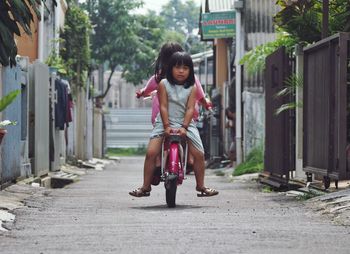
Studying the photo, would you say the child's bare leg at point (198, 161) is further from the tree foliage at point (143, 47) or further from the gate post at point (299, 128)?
the tree foliage at point (143, 47)

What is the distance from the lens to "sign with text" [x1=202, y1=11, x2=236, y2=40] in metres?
29.9

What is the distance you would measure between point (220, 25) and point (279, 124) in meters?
16.4

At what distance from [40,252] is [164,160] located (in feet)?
13.2

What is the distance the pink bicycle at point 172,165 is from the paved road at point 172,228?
7.8 inches

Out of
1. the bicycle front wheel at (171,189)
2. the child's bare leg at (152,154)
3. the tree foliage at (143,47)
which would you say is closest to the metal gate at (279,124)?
the child's bare leg at (152,154)

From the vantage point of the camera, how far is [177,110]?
Answer: 10531 mm

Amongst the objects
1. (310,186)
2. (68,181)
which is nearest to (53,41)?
(68,181)

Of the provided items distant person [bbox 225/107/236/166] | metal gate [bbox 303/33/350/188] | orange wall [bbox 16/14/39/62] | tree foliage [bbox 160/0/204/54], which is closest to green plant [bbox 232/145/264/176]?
distant person [bbox 225/107/236/166]

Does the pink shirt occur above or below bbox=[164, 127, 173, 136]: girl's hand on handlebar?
above

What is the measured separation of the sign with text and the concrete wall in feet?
9.31

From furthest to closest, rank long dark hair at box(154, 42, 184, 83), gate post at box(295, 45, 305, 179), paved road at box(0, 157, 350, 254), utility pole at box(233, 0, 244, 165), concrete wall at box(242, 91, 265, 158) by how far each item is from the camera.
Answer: utility pole at box(233, 0, 244, 165), concrete wall at box(242, 91, 265, 158), gate post at box(295, 45, 305, 179), long dark hair at box(154, 42, 184, 83), paved road at box(0, 157, 350, 254)

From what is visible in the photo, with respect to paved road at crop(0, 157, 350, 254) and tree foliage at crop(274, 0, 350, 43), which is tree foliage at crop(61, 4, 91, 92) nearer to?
tree foliage at crop(274, 0, 350, 43)

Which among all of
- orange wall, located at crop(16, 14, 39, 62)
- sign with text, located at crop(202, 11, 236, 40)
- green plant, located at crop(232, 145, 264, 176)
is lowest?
green plant, located at crop(232, 145, 264, 176)

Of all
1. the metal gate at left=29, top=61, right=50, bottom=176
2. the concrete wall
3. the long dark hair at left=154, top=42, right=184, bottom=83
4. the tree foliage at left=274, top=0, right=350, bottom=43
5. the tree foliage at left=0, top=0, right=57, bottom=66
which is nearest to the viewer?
the tree foliage at left=0, top=0, right=57, bottom=66
